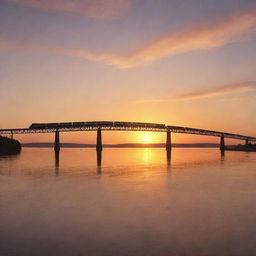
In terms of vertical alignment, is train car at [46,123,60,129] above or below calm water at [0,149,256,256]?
above

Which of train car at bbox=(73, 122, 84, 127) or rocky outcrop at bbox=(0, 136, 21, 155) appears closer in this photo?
rocky outcrop at bbox=(0, 136, 21, 155)

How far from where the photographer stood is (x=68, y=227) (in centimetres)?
1331

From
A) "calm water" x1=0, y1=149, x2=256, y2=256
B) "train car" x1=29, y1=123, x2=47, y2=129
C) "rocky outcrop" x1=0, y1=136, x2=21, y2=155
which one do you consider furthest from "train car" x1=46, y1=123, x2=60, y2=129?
"calm water" x1=0, y1=149, x2=256, y2=256

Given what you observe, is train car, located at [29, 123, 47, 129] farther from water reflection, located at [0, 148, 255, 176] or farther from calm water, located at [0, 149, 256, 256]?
calm water, located at [0, 149, 256, 256]

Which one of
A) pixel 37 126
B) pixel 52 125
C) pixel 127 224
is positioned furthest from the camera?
pixel 37 126

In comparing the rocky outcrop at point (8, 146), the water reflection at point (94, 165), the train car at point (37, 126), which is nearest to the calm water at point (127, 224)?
the water reflection at point (94, 165)

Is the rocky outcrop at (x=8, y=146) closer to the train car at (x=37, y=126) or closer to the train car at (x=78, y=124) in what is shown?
the train car at (x=37, y=126)

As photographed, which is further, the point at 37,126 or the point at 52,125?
the point at 37,126

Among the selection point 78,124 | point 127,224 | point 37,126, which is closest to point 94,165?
point 127,224

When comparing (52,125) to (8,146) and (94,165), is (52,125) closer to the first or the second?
(8,146)

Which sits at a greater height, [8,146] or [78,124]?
[78,124]

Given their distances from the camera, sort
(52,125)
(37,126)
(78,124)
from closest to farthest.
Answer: (52,125)
(78,124)
(37,126)

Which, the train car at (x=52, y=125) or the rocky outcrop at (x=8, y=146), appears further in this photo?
the train car at (x=52, y=125)

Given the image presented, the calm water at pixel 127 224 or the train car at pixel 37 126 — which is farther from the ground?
the train car at pixel 37 126
